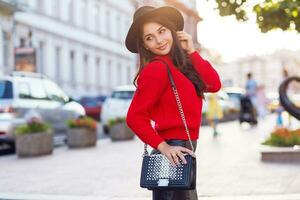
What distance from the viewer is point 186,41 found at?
3.61 meters

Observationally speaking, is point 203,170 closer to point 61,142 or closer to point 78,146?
point 78,146

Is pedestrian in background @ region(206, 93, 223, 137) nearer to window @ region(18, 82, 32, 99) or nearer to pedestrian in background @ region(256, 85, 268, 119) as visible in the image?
window @ region(18, 82, 32, 99)

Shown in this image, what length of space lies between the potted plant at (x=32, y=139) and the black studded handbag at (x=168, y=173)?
9760mm

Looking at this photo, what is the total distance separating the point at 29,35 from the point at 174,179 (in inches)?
1483

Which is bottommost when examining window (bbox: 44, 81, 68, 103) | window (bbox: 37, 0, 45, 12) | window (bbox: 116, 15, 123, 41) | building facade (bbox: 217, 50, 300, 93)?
window (bbox: 44, 81, 68, 103)

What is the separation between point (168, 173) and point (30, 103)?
11244 millimetres

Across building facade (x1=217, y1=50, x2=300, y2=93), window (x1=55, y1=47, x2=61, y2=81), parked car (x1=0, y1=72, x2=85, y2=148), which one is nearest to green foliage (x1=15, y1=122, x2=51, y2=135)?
parked car (x1=0, y1=72, x2=85, y2=148)

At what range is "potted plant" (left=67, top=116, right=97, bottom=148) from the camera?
15000mm

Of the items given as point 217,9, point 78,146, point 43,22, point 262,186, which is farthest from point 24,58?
point 262,186

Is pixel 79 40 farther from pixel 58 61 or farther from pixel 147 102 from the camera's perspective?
pixel 147 102

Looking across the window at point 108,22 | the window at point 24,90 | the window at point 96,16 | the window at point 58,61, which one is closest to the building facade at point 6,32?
the window at point 58,61

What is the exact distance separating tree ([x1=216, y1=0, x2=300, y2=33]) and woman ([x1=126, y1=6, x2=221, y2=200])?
7799 millimetres

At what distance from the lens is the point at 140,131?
3.37 m

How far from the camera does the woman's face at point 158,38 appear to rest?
350cm
